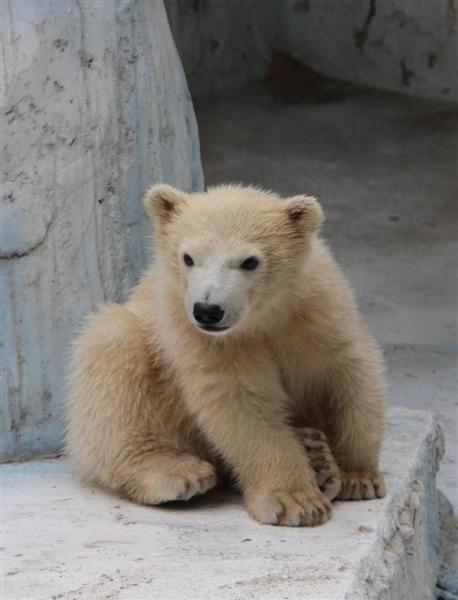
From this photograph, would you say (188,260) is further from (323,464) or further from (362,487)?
(362,487)

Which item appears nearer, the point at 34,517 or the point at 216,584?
the point at 216,584

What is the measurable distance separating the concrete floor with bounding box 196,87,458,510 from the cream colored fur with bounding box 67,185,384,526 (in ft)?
5.67

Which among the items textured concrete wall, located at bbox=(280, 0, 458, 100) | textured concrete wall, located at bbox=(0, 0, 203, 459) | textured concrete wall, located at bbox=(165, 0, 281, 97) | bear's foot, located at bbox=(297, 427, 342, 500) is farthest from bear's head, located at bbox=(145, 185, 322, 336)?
textured concrete wall, located at bbox=(165, 0, 281, 97)

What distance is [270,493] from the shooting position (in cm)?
374

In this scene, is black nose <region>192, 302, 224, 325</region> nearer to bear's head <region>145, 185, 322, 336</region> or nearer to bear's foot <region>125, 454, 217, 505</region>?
bear's head <region>145, 185, 322, 336</region>

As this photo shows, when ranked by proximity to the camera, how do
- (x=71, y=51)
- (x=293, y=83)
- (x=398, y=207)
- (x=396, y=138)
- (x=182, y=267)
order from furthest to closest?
1. (x=293, y=83)
2. (x=396, y=138)
3. (x=398, y=207)
4. (x=71, y=51)
5. (x=182, y=267)

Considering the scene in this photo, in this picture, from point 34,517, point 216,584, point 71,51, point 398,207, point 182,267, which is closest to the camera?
point 216,584

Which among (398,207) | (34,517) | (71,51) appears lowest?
(398,207)

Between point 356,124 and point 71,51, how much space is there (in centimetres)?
530

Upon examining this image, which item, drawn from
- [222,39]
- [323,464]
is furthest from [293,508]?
[222,39]

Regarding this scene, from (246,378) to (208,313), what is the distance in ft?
1.08

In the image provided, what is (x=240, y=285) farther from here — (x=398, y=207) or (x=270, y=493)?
(x=398, y=207)

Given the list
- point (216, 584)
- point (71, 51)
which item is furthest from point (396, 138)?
point (216, 584)

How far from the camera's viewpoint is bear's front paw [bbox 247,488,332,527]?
3689mm
